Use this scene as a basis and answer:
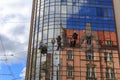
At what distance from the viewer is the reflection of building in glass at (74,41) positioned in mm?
41344

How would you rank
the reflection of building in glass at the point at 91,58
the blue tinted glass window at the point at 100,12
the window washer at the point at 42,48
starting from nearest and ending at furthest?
the reflection of building in glass at the point at 91,58
the window washer at the point at 42,48
the blue tinted glass window at the point at 100,12

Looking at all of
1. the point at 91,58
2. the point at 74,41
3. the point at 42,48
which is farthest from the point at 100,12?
the point at 42,48

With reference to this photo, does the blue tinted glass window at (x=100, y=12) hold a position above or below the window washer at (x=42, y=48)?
above

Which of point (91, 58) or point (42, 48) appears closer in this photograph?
point (91, 58)

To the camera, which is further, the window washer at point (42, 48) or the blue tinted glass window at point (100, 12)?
the blue tinted glass window at point (100, 12)

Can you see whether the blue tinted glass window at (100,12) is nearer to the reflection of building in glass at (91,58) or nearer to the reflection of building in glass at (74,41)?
the reflection of building in glass at (74,41)

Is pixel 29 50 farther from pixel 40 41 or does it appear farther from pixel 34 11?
pixel 34 11

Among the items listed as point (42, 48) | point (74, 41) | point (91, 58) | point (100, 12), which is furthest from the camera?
point (100, 12)

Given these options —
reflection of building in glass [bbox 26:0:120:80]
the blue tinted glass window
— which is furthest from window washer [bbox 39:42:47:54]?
the blue tinted glass window

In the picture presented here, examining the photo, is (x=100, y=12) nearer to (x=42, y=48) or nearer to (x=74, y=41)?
(x=74, y=41)

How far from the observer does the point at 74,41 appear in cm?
4316

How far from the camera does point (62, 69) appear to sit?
41062 millimetres

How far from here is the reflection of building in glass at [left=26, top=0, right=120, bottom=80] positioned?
41.3 m

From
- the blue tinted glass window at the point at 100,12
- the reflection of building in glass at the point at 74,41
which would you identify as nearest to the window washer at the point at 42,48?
the reflection of building in glass at the point at 74,41
